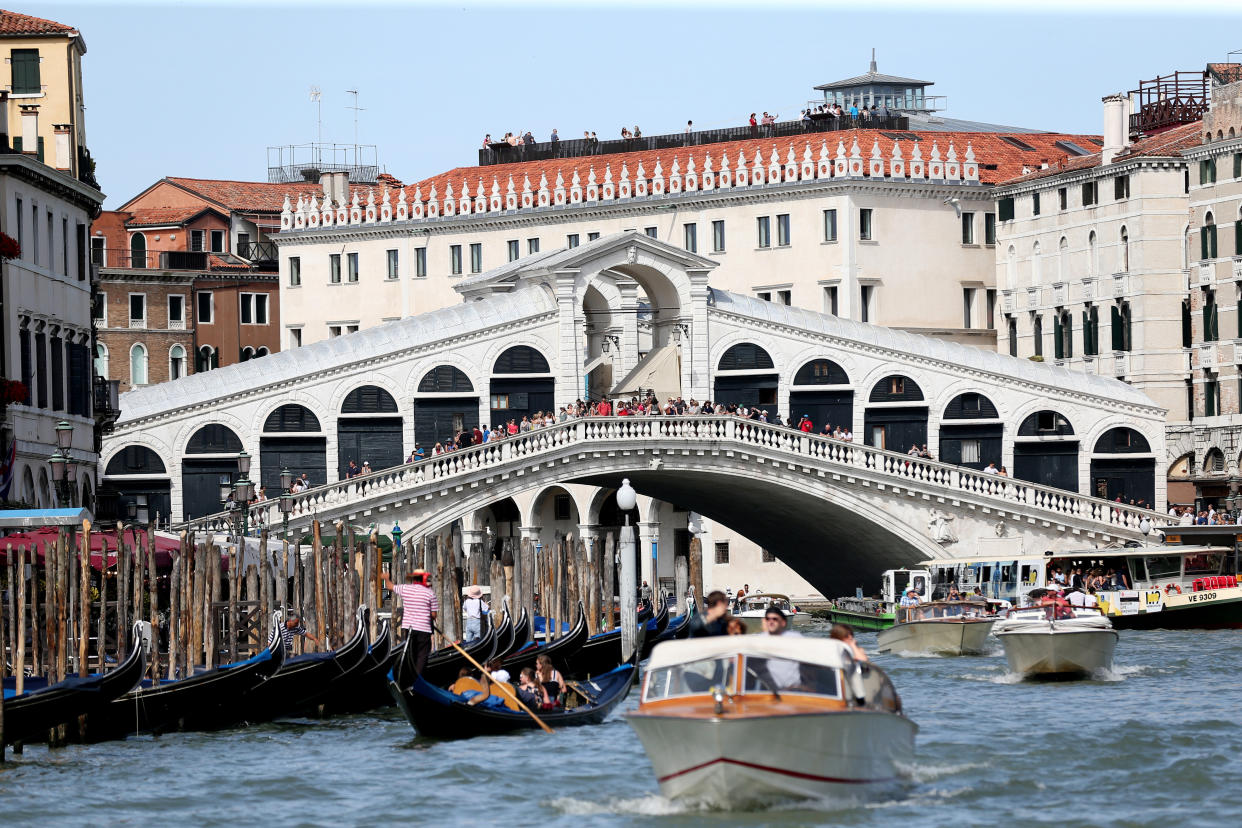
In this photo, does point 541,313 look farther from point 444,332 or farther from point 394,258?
point 394,258

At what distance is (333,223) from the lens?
71.7 m

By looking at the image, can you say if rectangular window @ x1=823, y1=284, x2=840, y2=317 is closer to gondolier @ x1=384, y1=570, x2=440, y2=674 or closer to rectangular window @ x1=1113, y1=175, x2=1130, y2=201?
rectangular window @ x1=1113, y1=175, x2=1130, y2=201

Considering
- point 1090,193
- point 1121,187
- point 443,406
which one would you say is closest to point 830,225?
point 1090,193

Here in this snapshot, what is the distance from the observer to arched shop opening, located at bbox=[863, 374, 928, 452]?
187 feet

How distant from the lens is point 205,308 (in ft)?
241

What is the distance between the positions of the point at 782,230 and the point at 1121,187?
8365 mm

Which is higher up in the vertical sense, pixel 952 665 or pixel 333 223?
pixel 333 223

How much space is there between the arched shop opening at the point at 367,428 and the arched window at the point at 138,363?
703 inches

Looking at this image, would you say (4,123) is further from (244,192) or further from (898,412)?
(244,192)

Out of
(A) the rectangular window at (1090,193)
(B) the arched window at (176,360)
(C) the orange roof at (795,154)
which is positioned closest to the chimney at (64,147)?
(C) the orange roof at (795,154)

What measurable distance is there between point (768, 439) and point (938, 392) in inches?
221

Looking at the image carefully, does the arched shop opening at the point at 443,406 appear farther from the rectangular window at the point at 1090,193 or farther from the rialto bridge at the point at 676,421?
the rectangular window at the point at 1090,193

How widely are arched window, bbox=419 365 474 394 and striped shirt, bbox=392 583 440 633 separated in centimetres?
2525

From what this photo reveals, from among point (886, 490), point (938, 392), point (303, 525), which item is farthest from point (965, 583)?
point (303, 525)
